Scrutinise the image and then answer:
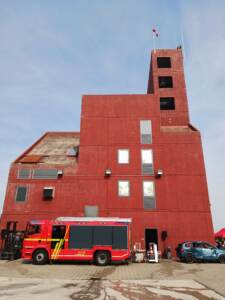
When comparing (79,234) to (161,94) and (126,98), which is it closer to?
(126,98)

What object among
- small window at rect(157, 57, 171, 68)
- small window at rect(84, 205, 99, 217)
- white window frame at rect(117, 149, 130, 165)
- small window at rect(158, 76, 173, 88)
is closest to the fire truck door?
small window at rect(84, 205, 99, 217)

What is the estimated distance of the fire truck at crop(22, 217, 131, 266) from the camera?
58.1 feet

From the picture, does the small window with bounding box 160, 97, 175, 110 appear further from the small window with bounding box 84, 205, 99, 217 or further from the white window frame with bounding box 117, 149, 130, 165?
the small window with bounding box 84, 205, 99, 217

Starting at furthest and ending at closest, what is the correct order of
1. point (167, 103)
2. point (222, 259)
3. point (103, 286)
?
point (167, 103)
point (222, 259)
point (103, 286)

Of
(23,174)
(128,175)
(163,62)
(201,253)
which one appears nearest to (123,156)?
(128,175)

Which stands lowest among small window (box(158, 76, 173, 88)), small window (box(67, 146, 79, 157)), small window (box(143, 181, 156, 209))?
small window (box(143, 181, 156, 209))

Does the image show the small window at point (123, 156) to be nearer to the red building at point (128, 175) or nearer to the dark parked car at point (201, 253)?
the red building at point (128, 175)

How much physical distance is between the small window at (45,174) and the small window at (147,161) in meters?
9.04

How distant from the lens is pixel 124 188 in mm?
25406

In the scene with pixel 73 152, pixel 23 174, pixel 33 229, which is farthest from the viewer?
pixel 73 152

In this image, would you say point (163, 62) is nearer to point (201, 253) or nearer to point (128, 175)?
point (128, 175)

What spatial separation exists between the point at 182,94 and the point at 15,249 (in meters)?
24.1

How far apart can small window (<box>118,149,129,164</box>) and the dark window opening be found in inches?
293

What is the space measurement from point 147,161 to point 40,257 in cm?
1381
